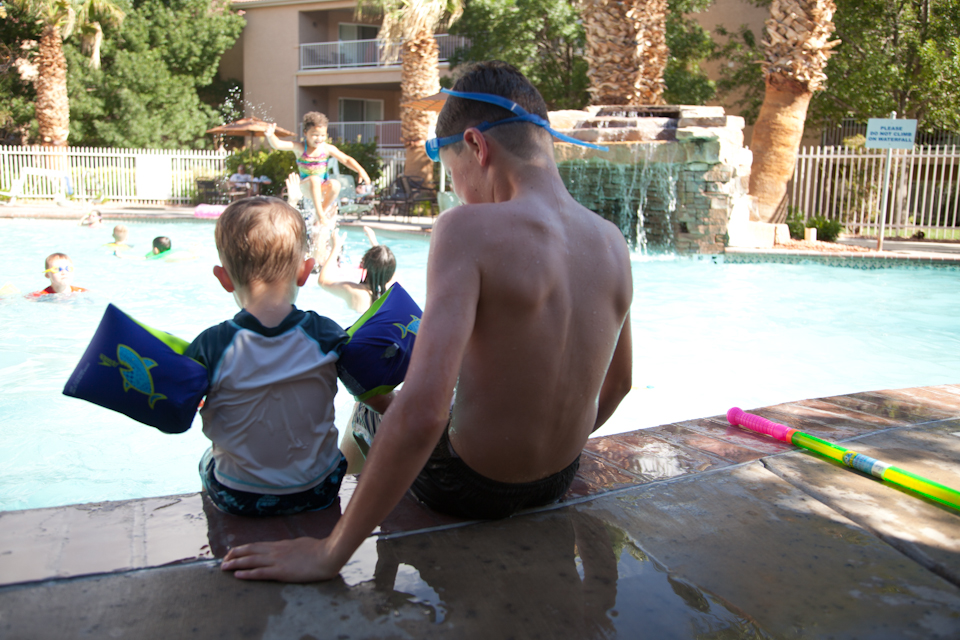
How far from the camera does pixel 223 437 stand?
1.96 metres

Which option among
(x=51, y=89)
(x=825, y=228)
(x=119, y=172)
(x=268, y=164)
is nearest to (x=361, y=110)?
(x=268, y=164)

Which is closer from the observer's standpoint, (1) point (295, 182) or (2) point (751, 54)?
(1) point (295, 182)

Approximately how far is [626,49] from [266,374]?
1509 cm

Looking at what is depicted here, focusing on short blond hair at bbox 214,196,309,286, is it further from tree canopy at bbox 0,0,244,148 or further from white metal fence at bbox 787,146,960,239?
tree canopy at bbox 0,0,244,148

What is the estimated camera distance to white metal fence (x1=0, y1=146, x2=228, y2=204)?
74.0 ft

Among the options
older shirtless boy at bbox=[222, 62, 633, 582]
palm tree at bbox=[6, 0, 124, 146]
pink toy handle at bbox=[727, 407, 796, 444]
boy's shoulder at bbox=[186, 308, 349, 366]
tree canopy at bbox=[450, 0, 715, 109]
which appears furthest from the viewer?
palm tree at bbox=[6, 0, 124, 146]

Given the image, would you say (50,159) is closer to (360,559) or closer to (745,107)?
(745,107)

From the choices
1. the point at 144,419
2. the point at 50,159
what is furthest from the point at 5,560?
the point at 50,159

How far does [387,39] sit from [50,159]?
11.4 m

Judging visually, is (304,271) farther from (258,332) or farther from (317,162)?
(317,162)

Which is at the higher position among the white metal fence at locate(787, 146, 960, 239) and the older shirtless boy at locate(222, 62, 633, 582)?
the white metal fence at locate(787, 146, 960, 239)

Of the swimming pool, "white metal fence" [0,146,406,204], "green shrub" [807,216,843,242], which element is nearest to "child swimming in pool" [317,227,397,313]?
the swimming pool

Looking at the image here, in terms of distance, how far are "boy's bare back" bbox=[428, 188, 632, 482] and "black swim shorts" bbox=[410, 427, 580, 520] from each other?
0.11ft

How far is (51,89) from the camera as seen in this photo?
22469 millimetres
